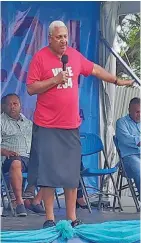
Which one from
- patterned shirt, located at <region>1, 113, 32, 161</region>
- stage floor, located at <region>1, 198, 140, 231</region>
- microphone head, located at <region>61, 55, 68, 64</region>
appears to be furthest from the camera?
patterned shirt, located at <region>1, 113, 32, 161</region>

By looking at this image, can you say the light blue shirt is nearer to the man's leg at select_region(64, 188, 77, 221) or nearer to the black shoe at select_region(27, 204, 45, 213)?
the black shoe at select_region(27, 204, 45, 213)

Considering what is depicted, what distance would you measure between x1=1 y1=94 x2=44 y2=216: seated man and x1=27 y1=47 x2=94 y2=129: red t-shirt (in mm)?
1309

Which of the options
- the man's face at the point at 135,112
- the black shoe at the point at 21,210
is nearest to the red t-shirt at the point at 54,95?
the black shoe at the point at 21,210

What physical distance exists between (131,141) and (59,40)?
2.15 m

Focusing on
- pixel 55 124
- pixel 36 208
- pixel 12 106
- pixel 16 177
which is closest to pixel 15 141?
pixel 12 106

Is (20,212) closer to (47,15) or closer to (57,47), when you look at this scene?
(57,47)

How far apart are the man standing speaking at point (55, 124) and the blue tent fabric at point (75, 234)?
0.64ft

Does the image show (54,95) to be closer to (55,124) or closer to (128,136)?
(55,124)

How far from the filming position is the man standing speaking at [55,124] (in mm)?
4344

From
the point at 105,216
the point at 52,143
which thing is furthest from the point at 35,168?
the point at 105,216

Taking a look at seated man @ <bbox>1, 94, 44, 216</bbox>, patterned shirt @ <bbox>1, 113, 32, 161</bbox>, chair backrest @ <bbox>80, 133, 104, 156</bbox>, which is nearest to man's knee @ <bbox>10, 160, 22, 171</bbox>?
seated man @ <bbox>1, 94, 44, 216</bbox>

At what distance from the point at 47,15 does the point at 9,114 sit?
140 cm

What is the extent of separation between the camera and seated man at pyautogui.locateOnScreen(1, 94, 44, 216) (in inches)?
223

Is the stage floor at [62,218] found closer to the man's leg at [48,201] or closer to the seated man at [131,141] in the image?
the man's leg at [48,201]
